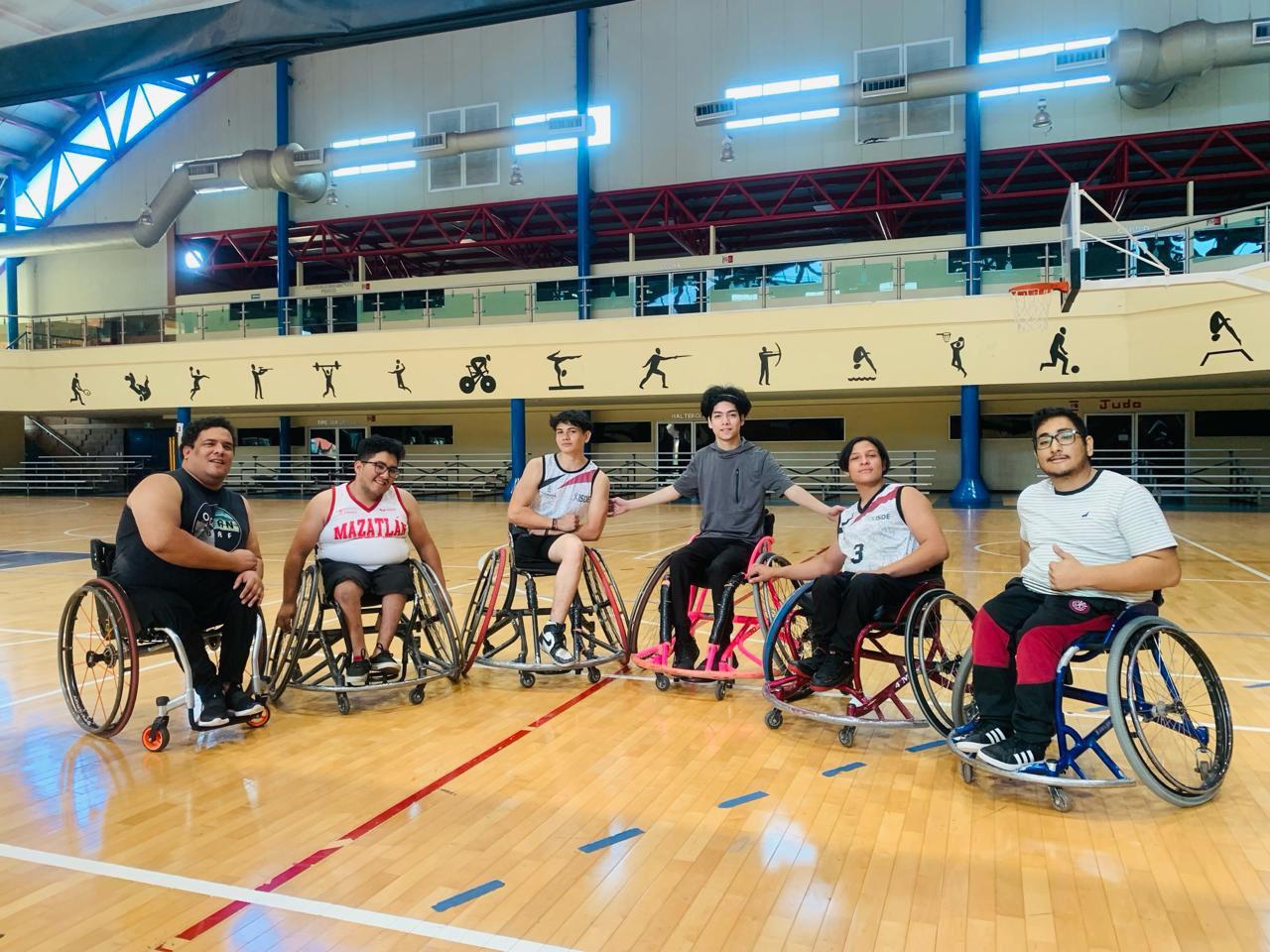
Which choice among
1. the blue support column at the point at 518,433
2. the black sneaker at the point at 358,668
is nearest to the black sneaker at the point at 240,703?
the black sneaker at the point at 358,668

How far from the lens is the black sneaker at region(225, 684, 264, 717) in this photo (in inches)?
127

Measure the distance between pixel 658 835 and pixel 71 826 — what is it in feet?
5.14

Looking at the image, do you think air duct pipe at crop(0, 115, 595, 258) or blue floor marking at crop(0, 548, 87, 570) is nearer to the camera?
blue floor marking at crop(0, 548, 87, 570)

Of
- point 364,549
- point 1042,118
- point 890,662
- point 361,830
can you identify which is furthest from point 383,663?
point 1042,118

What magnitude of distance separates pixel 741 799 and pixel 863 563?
42.0 inches

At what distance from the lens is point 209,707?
124 inches

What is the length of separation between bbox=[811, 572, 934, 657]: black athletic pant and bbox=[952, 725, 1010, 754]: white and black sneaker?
0.52 meters

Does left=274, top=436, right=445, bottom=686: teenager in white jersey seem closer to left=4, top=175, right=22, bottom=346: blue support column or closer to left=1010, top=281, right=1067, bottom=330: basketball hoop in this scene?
left=1010, top=281, right=1067, bottom=330: basketball hoop

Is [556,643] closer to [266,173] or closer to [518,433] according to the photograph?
[518,433]

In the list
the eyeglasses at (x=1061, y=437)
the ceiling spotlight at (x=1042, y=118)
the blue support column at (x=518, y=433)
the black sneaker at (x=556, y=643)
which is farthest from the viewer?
the blue support column at (x=518, y=433)

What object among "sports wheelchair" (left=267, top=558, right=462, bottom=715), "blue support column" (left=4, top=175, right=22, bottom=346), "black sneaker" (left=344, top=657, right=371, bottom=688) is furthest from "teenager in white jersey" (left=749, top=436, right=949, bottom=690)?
"blue support column" (left=4, top=175, right=22, bottom=346)

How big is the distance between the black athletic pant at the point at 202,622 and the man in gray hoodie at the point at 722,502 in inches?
63.6

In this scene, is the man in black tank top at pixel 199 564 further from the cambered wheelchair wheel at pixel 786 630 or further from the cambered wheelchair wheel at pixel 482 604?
the cambered wheelchair wheel at pixel 786 630

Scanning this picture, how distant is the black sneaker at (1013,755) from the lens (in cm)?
257
